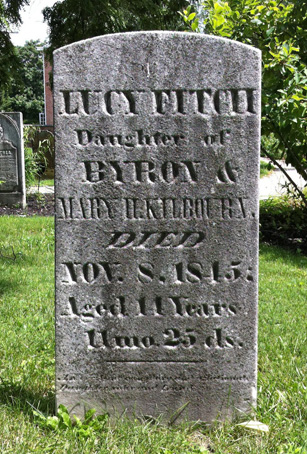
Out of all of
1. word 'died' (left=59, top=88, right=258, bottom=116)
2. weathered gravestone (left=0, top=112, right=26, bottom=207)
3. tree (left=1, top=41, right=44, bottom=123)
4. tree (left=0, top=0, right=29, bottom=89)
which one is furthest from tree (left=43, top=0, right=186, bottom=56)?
tree (left=1, top=41, right=44, bottom=123)

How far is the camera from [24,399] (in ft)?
9.43

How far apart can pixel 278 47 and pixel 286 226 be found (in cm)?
257

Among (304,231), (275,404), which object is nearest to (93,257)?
(275,404)

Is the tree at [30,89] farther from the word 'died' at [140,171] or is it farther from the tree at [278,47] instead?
the word 'died' at [140,171]

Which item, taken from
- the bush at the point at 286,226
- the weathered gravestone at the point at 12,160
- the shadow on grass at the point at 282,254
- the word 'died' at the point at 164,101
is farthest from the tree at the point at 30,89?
the word 'died' at the point at 164,101

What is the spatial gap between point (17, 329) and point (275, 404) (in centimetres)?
198

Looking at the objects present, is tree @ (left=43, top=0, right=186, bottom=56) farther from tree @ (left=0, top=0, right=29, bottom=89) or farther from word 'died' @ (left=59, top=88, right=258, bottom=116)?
word 'died' @ (left=59, top=88, right=258, bottom=116)

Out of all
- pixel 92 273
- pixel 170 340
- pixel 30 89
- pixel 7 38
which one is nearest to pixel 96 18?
pixel 7 38

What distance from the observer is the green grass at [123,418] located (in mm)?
2521

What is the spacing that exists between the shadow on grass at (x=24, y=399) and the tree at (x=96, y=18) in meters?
7.34

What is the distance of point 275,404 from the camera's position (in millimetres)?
2840

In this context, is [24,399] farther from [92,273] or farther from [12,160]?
[12,160]

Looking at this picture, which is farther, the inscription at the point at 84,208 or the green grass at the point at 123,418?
the inscription at the point at 84,208

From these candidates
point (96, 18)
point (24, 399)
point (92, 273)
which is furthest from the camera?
point (96, 18)
